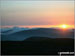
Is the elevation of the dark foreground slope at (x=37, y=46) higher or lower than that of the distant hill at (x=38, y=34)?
lower

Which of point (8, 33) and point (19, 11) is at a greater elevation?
point (19, 11)

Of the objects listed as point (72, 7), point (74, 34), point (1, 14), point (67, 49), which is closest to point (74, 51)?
point (67, 49)

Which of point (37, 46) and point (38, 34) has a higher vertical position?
point (38, 34)

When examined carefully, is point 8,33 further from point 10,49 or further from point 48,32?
point 48,32
